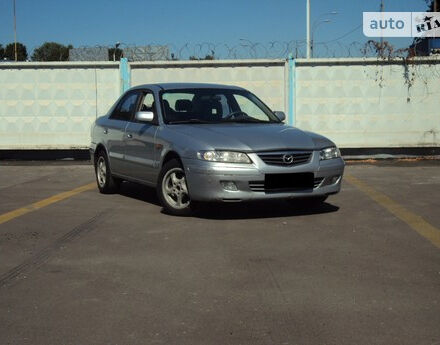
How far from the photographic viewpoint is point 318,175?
7.18 meters

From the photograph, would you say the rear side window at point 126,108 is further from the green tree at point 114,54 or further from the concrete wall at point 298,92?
the green tree at point 114,54

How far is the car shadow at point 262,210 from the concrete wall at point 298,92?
266 inches

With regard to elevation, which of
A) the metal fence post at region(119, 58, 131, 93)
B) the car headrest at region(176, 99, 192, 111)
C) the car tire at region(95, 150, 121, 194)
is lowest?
the car tire at region(95, 150, 121, 194)

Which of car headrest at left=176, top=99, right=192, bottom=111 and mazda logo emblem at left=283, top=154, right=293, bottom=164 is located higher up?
car headrest at left=176, top=99, right=192, bottom=111

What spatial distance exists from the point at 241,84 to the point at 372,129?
3.11 m

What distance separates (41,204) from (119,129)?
143 centimetres

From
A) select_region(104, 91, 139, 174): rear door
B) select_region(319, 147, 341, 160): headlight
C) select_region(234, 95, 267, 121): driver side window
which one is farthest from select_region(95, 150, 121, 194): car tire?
select_region(319, 147, 341, 160): headlight

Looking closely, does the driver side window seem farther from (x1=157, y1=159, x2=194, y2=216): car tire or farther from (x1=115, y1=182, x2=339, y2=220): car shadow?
(x1=157, y1=159, x2=194, y2=216): car tire

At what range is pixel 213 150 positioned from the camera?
272 inches

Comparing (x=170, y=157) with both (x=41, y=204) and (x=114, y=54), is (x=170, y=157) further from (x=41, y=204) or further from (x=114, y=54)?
(x=114, y=54)

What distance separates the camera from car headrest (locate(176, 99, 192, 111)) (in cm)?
812

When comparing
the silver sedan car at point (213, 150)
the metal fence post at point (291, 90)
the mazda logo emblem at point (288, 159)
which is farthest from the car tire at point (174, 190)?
the metal fence post at point (291, 90)

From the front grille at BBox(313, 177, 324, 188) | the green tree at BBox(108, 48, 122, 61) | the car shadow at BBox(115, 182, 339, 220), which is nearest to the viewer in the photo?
the front grille at BBox(313, 177, 324, 188)

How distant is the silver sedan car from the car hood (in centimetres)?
1
